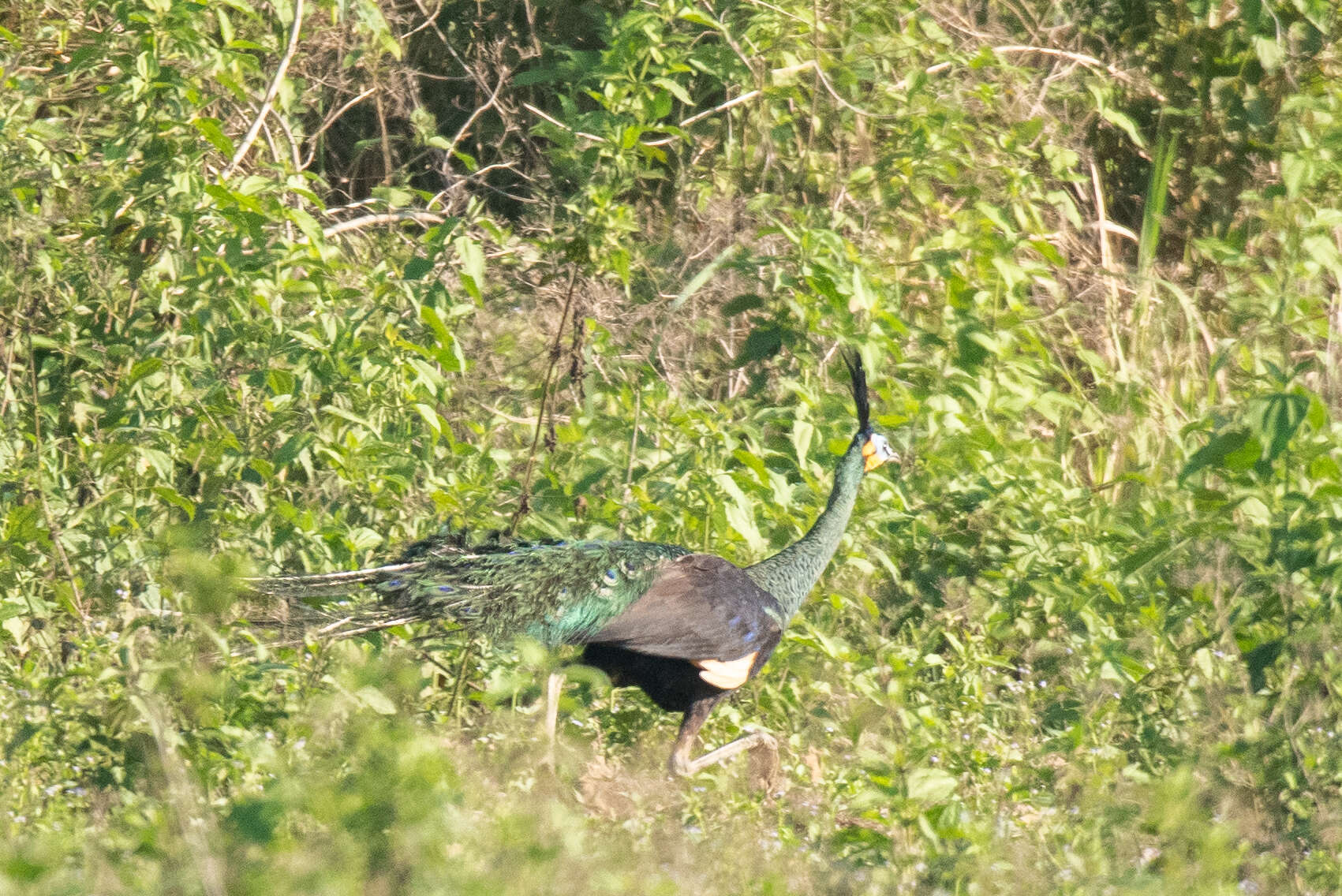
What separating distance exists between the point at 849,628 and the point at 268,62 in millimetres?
3365

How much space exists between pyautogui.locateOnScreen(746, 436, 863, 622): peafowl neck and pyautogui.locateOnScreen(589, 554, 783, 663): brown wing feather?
17 cm

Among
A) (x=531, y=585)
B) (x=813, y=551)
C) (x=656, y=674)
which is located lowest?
(x=656, y=674)

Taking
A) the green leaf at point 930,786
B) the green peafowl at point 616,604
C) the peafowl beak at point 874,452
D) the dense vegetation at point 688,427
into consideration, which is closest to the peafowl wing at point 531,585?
the green peafowl at point 616,604

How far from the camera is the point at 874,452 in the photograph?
4.86 metres

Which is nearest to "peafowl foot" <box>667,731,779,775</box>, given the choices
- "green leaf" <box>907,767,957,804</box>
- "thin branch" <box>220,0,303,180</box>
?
"green leaf" <box>907,767,957,804</box>

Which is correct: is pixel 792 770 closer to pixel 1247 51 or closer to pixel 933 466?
pixel 933 466

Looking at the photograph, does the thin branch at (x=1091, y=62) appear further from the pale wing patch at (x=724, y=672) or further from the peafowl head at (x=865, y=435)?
the pale wing patch at (x=724, y=672)

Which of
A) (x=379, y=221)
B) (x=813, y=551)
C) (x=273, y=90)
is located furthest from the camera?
(x=379, y=221)

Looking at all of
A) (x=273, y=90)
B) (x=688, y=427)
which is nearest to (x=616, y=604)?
(x=688, y=427)

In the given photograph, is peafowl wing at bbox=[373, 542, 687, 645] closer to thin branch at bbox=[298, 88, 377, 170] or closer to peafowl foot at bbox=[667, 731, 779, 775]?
peafowl foot at bbox=[667, 731, 779, 775]

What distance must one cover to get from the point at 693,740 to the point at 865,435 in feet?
3.73

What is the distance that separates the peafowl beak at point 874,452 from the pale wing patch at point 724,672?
0.85 metres

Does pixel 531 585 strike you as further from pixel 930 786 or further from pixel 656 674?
pixel 930 786

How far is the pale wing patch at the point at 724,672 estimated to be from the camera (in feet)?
13.9
